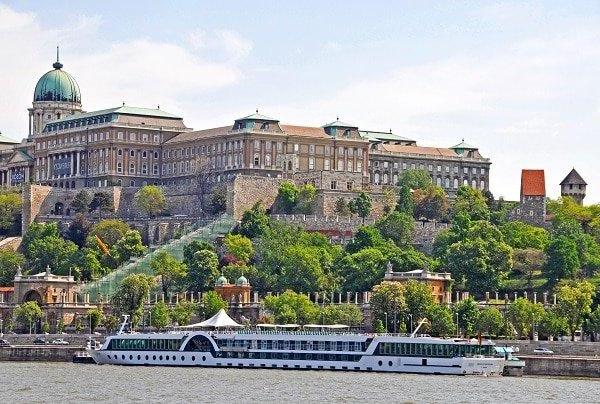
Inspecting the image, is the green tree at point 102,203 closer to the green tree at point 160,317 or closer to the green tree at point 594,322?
the green tree at point 160,317

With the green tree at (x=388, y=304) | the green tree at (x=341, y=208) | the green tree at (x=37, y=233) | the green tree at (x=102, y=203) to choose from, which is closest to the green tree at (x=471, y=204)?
the green tree at (x=341, y=208)

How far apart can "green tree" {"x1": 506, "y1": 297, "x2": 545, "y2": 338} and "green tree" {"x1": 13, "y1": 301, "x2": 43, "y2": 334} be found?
37.3 meters

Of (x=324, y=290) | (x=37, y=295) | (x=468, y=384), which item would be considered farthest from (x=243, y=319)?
(x=468, y=384)

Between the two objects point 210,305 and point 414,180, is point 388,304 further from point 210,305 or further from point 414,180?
point 414,180

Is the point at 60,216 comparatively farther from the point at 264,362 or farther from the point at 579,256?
the point at 264,362

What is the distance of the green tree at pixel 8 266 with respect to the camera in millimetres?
179125

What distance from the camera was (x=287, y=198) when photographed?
184m

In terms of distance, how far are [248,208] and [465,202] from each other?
18404mm

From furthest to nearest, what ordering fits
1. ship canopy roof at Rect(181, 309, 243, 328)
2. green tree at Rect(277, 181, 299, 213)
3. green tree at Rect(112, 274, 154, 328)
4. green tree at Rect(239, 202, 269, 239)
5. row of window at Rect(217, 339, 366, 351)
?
green tree at Rect(277, 181, 299, 213) < green tree at Rect(239, 202, 269, 239) < green tree at Rect(112, 274, 154, 328) < ship canopy roof at Rect(181, 309, 243, 328) < row of window at Rect(217, 339, 366, 351)

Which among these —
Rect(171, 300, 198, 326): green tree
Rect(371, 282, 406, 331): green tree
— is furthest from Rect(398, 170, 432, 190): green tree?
Rect(371, 282, 406, 331): green tree

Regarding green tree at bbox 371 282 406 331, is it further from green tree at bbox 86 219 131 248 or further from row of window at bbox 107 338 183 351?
green tree at bbox 86 219 131 248

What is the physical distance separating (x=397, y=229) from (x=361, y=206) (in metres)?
9.44

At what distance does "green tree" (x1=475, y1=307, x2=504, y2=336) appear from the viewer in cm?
13888

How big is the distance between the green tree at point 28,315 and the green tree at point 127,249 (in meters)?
16.7
